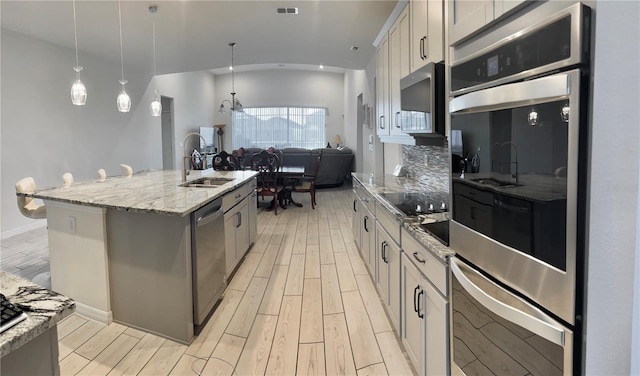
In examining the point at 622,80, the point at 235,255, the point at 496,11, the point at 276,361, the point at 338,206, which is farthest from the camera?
the point at 338,206

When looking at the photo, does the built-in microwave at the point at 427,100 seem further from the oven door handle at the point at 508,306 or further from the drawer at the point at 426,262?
the oven door handle at the point at 508,306

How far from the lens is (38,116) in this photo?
4758 millimetres

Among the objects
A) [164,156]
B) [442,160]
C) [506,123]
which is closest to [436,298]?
[506,123]

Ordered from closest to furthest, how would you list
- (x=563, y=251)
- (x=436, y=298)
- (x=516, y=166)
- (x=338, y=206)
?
(x=563, y=251)
(x=516, y=166)
(x=436, y=298)
(x=338, y=206)

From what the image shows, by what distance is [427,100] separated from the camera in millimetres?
1919

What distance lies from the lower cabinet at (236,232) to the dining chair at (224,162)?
247 cm

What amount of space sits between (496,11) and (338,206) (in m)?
5.55

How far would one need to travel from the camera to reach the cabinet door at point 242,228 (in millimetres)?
3240

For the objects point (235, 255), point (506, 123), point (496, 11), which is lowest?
point (235, 255)

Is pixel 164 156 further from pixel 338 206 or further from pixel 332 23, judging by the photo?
pixel 332 23

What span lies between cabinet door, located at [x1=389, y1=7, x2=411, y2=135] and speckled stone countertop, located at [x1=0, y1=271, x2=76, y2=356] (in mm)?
2335

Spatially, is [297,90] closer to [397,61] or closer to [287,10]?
[287,10]

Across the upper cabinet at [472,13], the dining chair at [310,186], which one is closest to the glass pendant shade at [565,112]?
the upper cabinet at [472,13]

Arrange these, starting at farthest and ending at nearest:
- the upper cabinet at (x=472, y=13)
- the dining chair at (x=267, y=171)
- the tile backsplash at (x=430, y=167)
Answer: the dining chair at (x=267, y=171)
the tile backsplash at (x=430, y=167)
the upper cabinet at (x=472, y=13)
